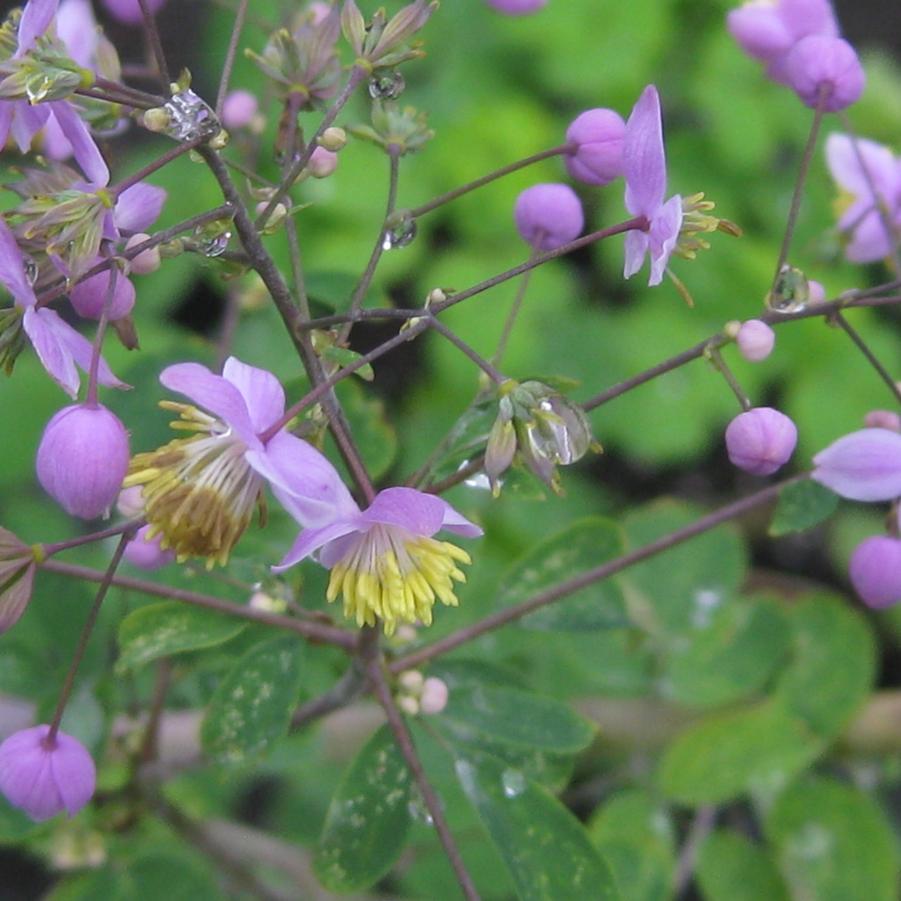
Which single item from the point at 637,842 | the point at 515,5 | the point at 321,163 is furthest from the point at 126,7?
the point at 637,842

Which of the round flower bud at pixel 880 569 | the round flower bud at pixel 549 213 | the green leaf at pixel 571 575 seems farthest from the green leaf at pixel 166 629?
the round flower bud at pixel 880 569

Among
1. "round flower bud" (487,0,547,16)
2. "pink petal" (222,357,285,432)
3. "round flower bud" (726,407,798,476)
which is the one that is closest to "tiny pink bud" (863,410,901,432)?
"round flower bud" (726,407,798,476)

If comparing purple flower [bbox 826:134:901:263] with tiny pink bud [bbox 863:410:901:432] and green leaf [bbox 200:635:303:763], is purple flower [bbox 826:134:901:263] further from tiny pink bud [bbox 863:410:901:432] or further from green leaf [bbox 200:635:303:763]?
green leaf [bbox 200:635:303:763]

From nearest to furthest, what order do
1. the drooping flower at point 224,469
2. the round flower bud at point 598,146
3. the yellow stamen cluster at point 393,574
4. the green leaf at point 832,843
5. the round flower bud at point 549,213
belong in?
the drooping flower at point 224,469
the yellow stamen cluster at point 393,574
the round flower bud at point 598,146
the round flower bud at point 549,213
the green leaf at point 832,843

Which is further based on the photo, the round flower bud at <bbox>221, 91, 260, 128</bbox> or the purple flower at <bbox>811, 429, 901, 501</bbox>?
the round flower bud at <bbox>221, 91, 260, 128</bbox>

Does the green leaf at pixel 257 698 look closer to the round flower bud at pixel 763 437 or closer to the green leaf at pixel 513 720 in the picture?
the green leaf at pixel 513 720

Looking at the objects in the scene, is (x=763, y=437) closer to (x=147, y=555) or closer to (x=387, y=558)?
(x=387, y=558)

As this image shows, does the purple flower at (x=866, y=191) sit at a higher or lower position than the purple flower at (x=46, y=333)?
lower

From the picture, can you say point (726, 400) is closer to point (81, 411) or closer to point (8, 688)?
point (8, 688)
